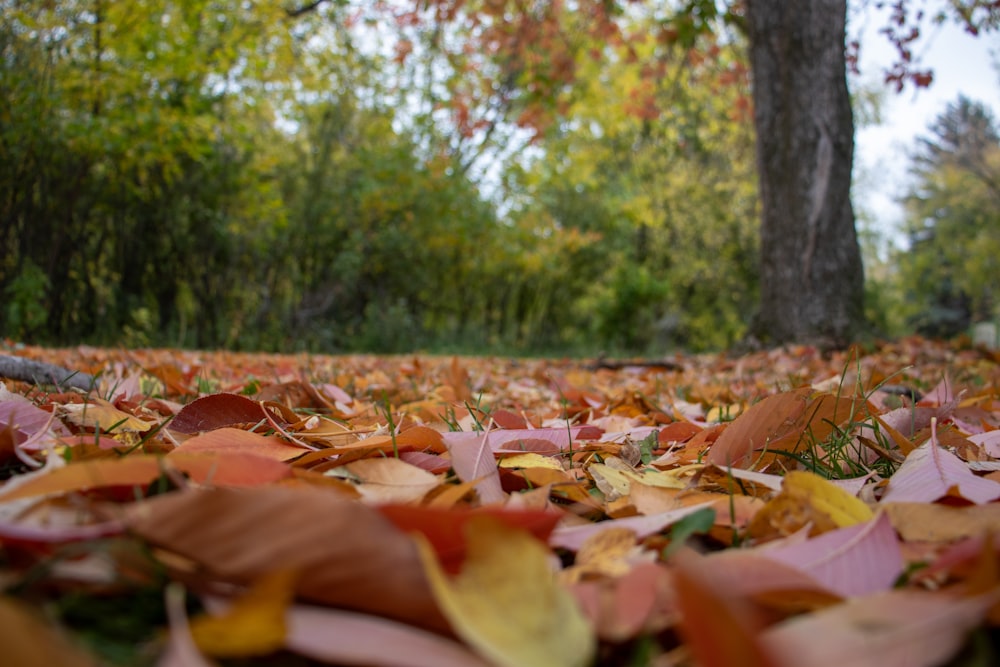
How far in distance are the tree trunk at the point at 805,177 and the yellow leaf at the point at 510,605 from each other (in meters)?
4.55

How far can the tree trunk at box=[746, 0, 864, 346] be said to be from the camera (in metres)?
4.62

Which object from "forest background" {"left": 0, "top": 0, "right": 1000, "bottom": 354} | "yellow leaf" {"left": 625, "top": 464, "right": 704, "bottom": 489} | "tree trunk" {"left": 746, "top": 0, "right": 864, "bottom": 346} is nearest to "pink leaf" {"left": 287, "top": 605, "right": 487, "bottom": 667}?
"yellow leaf" {"left": 625, "top": 464, "right": 704, "bottom": 489}

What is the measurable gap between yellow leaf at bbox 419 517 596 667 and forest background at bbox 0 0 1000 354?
5.80 metres

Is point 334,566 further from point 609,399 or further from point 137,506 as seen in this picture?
point 609,399

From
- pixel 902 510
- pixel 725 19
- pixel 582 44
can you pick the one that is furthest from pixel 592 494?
pixel 582 44

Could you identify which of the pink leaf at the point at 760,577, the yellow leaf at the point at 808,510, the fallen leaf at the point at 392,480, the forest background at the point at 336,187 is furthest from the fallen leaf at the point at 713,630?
the forest background at the point at 336,187

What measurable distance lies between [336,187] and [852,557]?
375 inches

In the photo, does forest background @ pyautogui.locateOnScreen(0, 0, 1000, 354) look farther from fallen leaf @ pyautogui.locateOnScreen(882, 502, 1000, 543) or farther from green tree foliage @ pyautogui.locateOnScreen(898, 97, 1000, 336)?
green tree foliage @ pyautogui.locateOnScreen(898, 97, 1000, 336)

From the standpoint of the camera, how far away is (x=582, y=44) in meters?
7.34

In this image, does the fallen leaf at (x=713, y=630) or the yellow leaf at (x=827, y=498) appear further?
the yellow leaf at (x=827, y=498)

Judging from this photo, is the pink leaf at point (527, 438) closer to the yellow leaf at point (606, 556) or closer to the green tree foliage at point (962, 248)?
the yellow leaf at point (606, 556)

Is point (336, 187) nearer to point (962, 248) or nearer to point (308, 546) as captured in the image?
point (308, 546)

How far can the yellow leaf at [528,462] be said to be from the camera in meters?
0.90

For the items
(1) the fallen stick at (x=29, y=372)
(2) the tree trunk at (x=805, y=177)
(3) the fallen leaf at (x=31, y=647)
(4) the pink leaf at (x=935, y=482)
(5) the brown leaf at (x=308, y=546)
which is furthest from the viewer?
(2) the tree trunk at (x=805, y=177)
